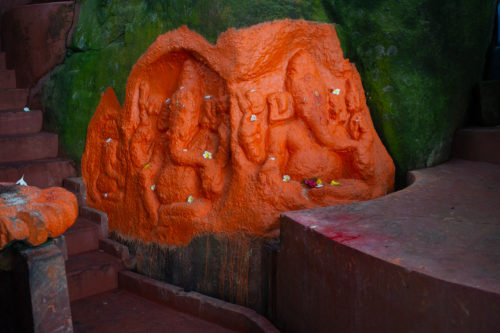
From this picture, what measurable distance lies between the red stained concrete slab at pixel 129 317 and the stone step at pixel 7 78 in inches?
114

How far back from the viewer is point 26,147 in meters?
4.60

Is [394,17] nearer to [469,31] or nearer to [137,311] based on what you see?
[469,31]

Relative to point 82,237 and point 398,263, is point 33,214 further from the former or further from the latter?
point 82,237

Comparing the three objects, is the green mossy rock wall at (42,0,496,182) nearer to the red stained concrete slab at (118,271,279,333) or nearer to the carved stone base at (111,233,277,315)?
the carved stone base at (111,233,277,315)

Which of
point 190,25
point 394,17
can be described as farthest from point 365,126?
point 190,25

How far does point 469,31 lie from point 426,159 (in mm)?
1253

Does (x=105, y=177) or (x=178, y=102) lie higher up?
(x=178, y=102)

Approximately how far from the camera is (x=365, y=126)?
12.3ft

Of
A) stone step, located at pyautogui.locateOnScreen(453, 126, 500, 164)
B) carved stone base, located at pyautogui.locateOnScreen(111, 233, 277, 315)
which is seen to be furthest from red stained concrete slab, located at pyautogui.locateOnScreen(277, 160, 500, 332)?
stone step, located at pyautogui.locateOnScreen(453, 126, 500, 164)

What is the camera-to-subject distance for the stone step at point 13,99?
16.4 feet

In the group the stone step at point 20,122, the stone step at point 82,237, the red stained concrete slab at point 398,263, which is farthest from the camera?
the stone step at point 20,122

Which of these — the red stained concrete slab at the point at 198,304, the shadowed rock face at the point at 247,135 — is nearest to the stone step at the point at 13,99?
the shadowed rock face at the point at 247,135

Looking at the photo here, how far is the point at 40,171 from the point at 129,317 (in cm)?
179

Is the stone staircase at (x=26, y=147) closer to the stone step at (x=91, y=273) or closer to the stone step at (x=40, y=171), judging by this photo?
the stone step at (x=40, y=171)
